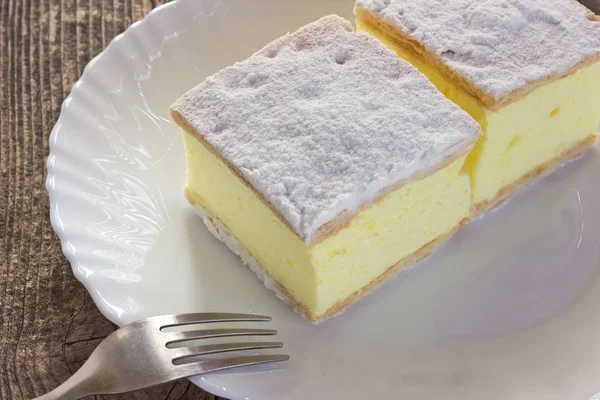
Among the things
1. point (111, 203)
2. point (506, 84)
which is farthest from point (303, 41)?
point (111, 203)

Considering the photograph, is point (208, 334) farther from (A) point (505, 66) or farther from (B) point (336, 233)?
(A) point (505, 66)

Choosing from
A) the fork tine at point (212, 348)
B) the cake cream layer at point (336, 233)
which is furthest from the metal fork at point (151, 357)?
the cake cream layer at point (336, 233)

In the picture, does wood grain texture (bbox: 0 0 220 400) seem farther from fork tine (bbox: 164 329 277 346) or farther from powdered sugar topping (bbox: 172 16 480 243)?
powdered sugar topping (bbox: 172 16 480 243)

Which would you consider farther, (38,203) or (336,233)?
(38,203)

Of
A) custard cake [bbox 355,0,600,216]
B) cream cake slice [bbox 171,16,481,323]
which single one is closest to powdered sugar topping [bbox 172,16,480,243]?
cream cake slice [bbox 171,16,481,323]

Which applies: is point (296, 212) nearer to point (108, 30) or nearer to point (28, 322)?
point (28, 322)

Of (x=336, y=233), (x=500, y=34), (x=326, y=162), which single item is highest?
(x=500, y=34)

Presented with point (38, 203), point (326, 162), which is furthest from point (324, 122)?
point (38, 203)

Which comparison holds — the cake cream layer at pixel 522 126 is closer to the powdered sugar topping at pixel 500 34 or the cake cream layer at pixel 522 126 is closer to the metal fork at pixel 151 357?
the powdered sugar topping at pixel 500 34
